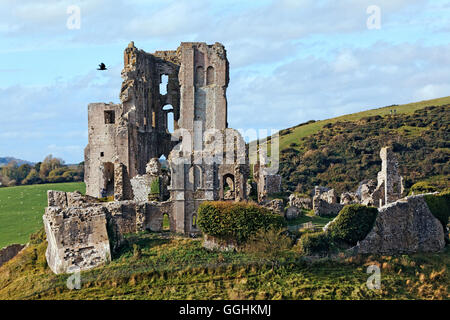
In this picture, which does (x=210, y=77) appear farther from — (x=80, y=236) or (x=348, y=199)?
(x=80, y=236)

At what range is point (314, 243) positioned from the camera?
108ft

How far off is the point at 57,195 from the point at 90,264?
8100 millimetres

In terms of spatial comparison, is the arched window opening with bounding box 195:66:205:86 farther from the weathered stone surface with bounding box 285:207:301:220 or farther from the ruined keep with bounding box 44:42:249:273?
the weathered stone surface with bounding box 285:207:301:220

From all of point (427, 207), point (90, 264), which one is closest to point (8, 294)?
point (90, 264)

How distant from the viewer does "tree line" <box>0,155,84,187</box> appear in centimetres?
8494

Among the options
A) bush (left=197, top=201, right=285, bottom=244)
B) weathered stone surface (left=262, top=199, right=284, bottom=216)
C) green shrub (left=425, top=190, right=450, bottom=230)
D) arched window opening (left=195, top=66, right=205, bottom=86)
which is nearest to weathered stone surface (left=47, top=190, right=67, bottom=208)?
bush (left=197, top=201, right=285, bottom=244)

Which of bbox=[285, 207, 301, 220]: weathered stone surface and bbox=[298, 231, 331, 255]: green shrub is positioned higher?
bbox=[285, 207, 301, 220]: weathered stone surface

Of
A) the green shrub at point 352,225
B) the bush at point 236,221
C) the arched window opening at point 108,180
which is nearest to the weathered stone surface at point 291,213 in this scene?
the green shrub at point 352,225

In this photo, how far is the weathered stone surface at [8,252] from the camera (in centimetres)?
4009

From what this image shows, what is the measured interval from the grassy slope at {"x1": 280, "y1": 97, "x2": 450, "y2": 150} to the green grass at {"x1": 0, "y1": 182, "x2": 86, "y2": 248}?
2630 cm

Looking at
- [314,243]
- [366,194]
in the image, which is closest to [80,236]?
[314,243]

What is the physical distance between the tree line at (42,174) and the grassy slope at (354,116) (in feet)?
82.5
